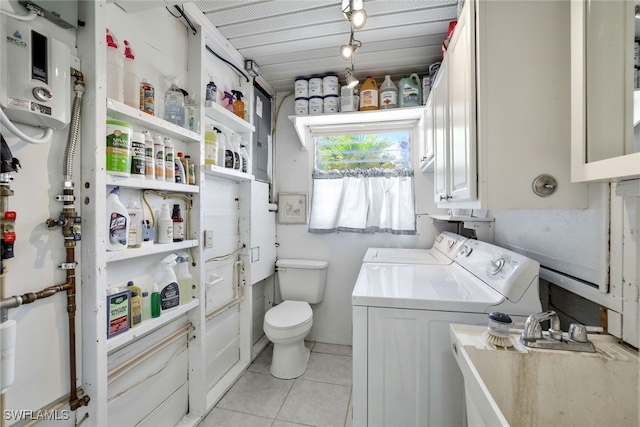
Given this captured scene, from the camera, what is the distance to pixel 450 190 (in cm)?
137

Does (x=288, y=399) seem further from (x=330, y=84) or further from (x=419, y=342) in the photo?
(x=330, y=84)

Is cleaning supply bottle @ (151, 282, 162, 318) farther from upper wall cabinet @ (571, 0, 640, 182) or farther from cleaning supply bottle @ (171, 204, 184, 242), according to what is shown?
upper wall cabinet @ (571, 0, 640, 182)

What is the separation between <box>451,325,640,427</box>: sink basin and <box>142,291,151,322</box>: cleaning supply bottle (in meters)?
1.35

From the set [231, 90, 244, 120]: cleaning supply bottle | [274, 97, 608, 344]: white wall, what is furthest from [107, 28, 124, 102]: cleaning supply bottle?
[274, 97, 608, 344]: white wall

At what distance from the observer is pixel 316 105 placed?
2.28m

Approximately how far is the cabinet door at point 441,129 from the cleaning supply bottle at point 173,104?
4.76ft

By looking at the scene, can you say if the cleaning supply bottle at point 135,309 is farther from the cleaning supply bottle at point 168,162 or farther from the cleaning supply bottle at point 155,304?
the cleaning supply bottle at point 168,162

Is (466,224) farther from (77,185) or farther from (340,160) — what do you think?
(77,185)

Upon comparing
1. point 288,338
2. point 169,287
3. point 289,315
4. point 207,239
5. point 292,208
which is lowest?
point 288,338

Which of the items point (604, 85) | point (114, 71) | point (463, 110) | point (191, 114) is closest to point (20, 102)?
point (114, 71)

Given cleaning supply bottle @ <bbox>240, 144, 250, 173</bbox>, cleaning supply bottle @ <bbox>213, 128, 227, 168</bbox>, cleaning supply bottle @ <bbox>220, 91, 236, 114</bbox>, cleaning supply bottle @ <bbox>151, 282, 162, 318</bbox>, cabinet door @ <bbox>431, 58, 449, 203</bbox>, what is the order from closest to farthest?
cleaning supply bottle @ <bbox>151, 282, 162, 318</bbox> → cabinet door @ <bbox>431, 58, 449, 203</bbox> → cleaning supply bottle @ <bbox>213, 128, 227, 168</bbox> → cleaning supply bottle @ <bbox>220, 91, 236, 114</bbox> → cleaning supply bottle @ <bbox>240, 144, 250, 173</bbox>

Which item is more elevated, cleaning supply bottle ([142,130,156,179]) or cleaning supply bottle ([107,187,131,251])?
cleaning supply bottle ([142,130,156,179])

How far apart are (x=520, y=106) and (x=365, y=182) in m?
1.60

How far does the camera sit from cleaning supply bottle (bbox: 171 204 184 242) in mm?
1418
